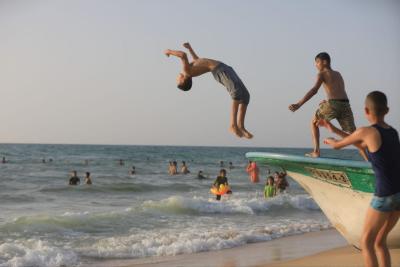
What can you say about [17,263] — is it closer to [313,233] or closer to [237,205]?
[313,233]

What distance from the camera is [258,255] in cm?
929

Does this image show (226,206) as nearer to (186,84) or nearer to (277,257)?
(277,257)

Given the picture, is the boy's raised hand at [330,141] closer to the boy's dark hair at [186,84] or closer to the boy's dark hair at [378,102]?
the boy's dark hair at [378,102]

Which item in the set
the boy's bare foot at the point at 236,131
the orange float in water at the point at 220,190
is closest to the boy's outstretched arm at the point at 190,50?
the boy's bare foot at the point at 236,131

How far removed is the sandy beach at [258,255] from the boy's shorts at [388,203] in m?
3.45

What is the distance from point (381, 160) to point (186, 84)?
7.73ft

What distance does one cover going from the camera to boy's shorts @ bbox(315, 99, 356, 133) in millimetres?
6773

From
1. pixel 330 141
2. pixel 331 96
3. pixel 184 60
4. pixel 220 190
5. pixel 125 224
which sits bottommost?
pixel 125 224

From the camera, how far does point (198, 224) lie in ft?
45.8

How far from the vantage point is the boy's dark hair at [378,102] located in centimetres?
455

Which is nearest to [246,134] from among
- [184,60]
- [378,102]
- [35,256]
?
[184,60]

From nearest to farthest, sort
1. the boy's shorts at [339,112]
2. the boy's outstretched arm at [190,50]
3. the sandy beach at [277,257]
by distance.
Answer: the boy's outstretched arm at [190,50]
the boy's shorts at [339,112]
the sandy beach at [277,257]

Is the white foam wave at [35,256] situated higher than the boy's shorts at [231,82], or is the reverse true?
the boy's shorts at [231,82]

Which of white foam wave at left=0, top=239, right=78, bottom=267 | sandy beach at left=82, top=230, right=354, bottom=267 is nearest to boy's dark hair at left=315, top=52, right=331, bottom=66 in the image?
sandy beach at left=82, top=230, right=354, bottom=267
